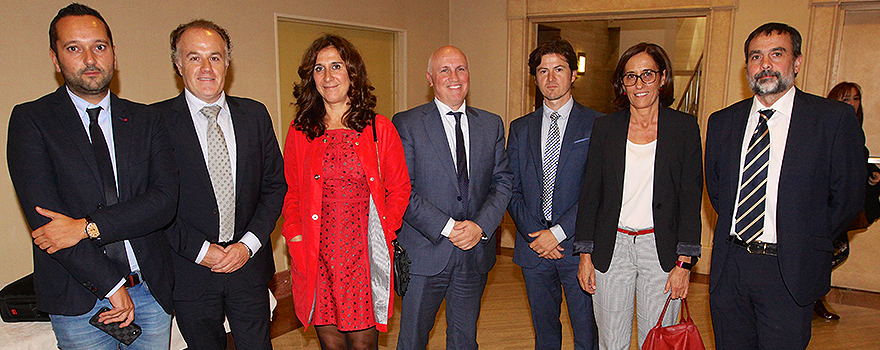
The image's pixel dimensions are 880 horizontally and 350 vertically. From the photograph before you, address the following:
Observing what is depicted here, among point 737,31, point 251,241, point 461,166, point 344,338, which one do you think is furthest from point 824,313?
point 251,241

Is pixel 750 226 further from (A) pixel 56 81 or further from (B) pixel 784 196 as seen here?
(A) pixel 56 81

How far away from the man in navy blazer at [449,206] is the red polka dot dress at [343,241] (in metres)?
0.30

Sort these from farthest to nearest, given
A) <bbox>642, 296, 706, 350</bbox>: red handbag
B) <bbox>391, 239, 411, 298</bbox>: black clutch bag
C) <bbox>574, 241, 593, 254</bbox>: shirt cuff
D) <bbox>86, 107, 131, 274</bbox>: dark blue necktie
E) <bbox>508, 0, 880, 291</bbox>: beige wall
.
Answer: <bbox>508, 0, 880, 291</bbox>: beige wall
<bbox>574, 241, 593, 254</bbox>: shirt cuff
<bbox>391, 239, 411, 298</bbox>: black clutch bag
<bbox>642, 296, 706, 350</bbox>: red handbag
<bbox>86, 107, 131, 274</bbox>: dark blue necktie

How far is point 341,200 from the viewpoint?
2.28 metres

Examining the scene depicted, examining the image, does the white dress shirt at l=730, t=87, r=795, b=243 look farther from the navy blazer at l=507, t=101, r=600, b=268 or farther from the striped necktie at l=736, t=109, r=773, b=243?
the navy blazer at l=507, t=101, r=600, b=268

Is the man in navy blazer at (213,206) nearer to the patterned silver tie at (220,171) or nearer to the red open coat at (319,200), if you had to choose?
the patterned silver tie at (220,171)

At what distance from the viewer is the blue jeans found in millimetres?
1893

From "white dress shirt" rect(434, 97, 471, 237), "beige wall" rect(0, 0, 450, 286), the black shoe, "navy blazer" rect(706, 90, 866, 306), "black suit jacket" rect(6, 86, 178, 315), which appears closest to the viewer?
"black suit jacket" rect(6, 86, 178, 315)

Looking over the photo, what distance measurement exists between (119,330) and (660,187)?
7.42ft

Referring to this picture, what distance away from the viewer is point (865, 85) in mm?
4586

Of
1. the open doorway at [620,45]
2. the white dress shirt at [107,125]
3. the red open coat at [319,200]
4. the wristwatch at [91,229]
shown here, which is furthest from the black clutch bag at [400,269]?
the open doorway at [620,45]

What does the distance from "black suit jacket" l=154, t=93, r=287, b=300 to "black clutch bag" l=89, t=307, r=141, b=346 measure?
29 cm

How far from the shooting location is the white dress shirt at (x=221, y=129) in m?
2.25

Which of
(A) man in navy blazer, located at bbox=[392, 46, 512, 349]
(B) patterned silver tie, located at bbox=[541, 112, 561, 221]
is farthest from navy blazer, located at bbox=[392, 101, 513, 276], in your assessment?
(B) patterned silver tie, located at bbox=[541, 112, 561, 221]
